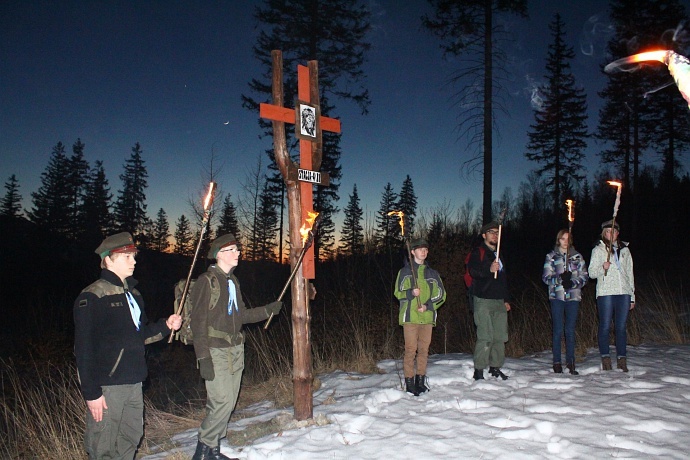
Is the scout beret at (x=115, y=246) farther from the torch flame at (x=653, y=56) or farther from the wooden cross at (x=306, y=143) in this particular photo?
the torch flame at (x=653, y=56)

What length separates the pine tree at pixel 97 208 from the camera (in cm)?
4839

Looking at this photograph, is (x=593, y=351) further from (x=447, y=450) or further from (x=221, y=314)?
(x=221, y=314)

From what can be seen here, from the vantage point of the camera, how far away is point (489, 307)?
6324mm

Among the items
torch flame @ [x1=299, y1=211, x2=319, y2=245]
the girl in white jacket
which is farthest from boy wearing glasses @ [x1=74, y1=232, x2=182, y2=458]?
the girl in white jacket

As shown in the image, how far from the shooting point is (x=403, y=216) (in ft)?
18.1

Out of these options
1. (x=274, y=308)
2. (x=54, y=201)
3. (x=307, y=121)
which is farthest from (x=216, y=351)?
(x=54, y=201)

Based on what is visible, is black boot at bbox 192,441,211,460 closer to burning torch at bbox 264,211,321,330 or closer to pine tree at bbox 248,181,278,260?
burning torch at bbox 264,211,321,330

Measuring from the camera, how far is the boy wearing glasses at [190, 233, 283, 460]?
393 centimetres

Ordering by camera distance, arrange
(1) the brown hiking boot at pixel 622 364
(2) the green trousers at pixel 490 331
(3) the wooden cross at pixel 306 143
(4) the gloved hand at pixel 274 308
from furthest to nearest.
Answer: (1) the brown hiking boot at pixel 622 364
(2) the green trousers at pixel 490 331
(3) the wooden cross at pixel 306 143
(4) the gloved hand at pixel 274 308

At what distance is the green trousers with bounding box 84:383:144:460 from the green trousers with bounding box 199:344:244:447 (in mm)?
A: 573

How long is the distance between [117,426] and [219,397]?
0.81 m

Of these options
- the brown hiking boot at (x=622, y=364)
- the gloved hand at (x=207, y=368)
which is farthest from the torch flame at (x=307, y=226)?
the brown hiking boot at (x=622, y=364)

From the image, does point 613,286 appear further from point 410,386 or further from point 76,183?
point 76,183

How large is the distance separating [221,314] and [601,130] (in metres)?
25.0
